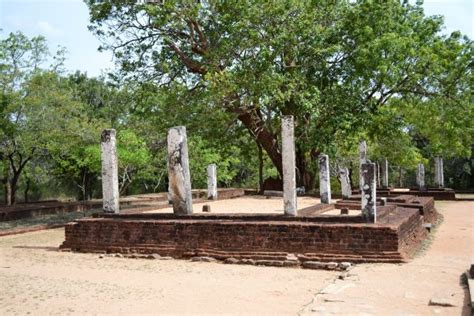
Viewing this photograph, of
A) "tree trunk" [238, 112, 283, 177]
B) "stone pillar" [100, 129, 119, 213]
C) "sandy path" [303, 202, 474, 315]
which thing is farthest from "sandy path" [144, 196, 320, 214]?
"sandy path" [303, 202, 474, 315]

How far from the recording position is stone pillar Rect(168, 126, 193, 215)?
1041cm

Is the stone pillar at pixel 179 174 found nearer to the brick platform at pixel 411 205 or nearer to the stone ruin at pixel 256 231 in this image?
the stone ruin at pixel 256 231

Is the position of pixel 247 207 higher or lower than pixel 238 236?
higher

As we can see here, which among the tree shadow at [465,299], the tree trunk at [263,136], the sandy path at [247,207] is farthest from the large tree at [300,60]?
the tree shadow at [465,299]

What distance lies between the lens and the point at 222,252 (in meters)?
9.27

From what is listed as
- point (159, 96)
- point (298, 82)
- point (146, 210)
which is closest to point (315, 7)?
point (298, 82)

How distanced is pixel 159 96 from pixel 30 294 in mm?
11793

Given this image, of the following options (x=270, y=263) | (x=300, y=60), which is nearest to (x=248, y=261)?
(x=270, y=263)

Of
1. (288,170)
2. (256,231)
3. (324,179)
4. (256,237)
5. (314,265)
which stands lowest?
(314,265)

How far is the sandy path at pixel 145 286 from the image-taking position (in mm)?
5840

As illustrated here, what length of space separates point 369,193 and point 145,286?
166 inches

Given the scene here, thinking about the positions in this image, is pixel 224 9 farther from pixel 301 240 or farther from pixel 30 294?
pixel 30 294

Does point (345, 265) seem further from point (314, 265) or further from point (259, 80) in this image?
point (259, 80)

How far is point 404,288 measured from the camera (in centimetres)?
645
